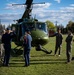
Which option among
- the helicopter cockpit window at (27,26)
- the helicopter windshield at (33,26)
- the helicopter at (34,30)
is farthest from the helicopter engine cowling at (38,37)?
the helicopter cockpit window at (27,26)

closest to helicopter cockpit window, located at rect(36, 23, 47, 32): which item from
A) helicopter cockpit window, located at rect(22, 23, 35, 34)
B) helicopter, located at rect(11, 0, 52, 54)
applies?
helicopter, located at rect(11, 0, 52, 54)

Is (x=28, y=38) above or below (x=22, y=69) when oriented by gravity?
above

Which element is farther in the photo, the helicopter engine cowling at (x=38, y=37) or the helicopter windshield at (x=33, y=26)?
the helicopter windshield at (x=33, y=26)

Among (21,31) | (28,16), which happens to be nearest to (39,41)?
(21,31)

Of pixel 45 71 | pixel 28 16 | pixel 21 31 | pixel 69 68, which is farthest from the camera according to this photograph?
pixel 28 16

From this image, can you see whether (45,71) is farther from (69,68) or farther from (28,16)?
(28,16)

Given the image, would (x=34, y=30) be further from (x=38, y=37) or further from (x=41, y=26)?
(x=38, y=37)

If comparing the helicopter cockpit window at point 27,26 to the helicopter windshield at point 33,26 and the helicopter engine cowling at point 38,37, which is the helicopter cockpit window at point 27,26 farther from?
the helicopter engine cowling at point 38,37

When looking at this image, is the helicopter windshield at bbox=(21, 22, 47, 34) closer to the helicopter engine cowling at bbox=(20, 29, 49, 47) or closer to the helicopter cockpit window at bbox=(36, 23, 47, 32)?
the helicopter cockpit window at bbox=(36, 23, 47, 32)

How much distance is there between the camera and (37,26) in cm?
1958

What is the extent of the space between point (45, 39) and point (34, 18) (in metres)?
2.86

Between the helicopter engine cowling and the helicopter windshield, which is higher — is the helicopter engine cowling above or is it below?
below

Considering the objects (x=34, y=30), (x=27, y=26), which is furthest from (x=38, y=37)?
(x=27, y=26)

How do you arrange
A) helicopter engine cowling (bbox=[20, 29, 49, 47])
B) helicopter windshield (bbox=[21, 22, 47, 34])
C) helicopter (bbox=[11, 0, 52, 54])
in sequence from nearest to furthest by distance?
helicopter engine cowling (bbox=[20, 29, 49, 47]), helicopter (bbox=[11, 0, 52, 54]), helicopter windshield (bbox=[21, 22, 47, 34])
